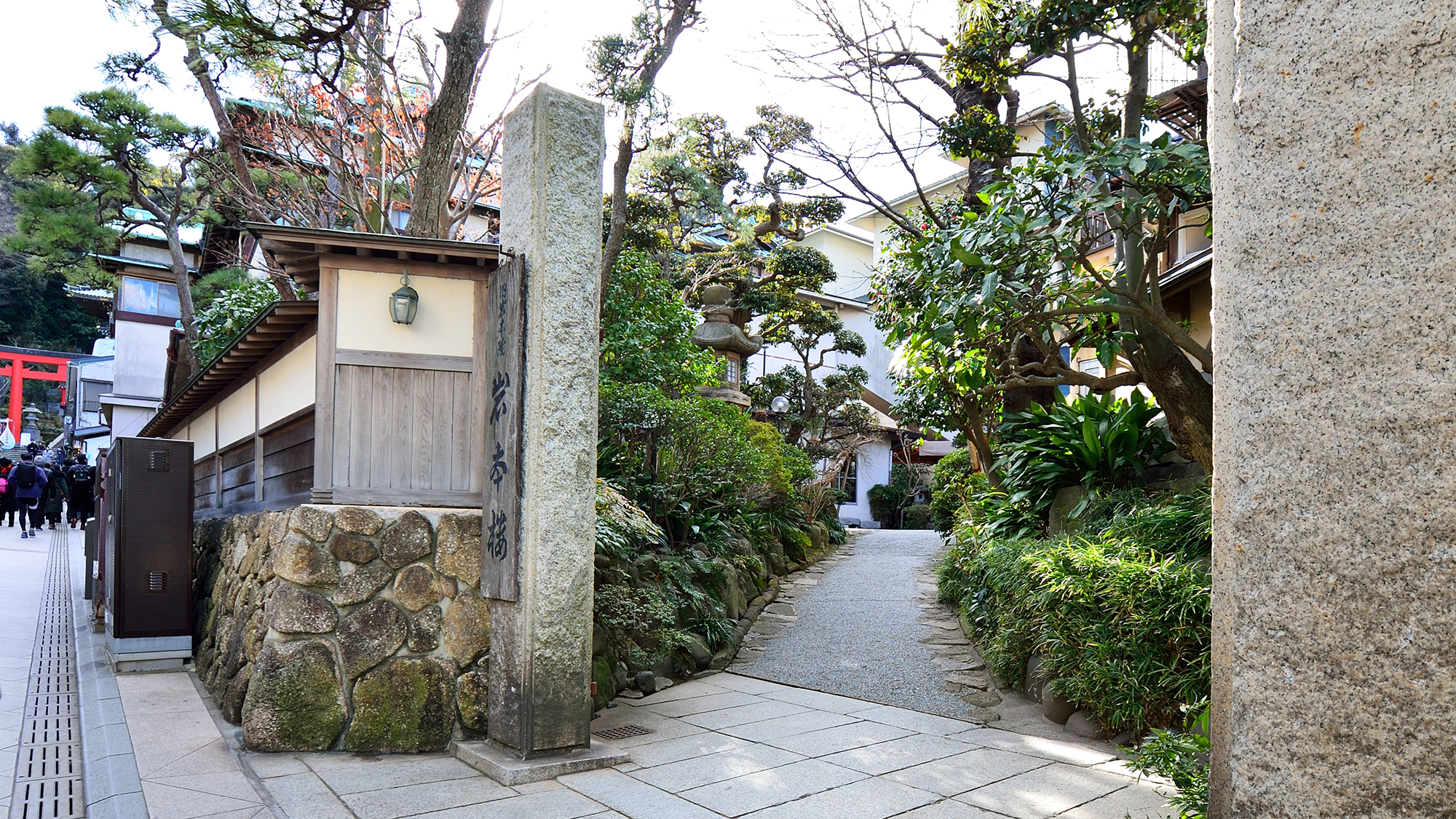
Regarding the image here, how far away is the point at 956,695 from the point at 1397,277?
6.15 metres

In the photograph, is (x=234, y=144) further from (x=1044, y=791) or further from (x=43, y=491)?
(x=1044, y=791)

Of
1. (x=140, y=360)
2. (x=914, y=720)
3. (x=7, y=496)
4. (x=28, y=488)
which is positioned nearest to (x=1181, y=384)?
(x=914, y=720)

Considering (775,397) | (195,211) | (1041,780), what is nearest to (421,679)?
(1041,780)

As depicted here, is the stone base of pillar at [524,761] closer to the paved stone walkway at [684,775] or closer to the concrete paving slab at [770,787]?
the paved stone walkway at [684,775]

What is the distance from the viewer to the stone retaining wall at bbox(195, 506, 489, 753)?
5.83 meters

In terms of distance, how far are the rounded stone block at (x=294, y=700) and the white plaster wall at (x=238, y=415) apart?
3494 millimetres

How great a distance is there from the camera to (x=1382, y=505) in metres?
1.98

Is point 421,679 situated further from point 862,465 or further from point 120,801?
point 862,465

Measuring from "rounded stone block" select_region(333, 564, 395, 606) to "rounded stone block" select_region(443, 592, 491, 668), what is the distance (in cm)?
51

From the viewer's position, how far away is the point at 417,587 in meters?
6.18

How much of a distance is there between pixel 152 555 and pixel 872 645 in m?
7.30

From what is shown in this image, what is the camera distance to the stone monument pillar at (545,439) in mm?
5707

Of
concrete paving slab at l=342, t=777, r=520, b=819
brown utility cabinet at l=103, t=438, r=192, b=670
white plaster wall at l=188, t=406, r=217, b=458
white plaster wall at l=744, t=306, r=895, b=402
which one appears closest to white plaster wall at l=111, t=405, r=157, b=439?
white plaster wall at l=188, t=406, r=217, b=458

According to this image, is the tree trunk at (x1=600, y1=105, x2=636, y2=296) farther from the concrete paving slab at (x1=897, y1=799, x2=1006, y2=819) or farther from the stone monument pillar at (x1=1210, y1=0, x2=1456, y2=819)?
the stone monument pillar at (x1=1210, y1=0, x2=1456, y2=819)
